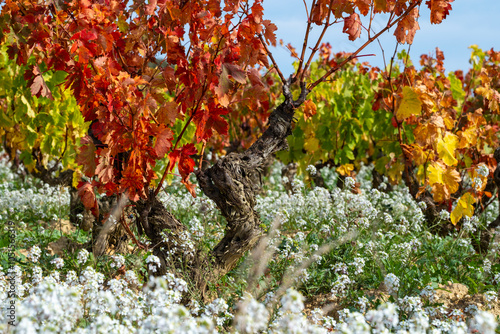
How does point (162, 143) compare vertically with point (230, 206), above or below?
above

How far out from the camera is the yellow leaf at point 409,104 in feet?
13.0

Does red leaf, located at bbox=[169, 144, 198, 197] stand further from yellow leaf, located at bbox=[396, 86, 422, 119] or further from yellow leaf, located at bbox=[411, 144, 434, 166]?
yellow leaf, located at bbox=[411, 144, 434, 166]

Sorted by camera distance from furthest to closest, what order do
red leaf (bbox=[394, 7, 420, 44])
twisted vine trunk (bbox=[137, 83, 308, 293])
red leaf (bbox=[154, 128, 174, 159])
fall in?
red leaf (bbox=[394, 7, 420, 44])
twisted vine trunk (bbox=[137, 83, 308, 293])
red leaf (bbox=[154, 128, 174, 159])

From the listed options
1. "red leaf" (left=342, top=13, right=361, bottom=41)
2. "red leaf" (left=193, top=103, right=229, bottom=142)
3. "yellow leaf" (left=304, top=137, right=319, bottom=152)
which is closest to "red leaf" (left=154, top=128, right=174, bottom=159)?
"red leaf" (left=193, top=103, right=229, bottom=142)

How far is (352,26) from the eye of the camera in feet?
10.4

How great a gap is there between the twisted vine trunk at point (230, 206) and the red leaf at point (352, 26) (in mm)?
436

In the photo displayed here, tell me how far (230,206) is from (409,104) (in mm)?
1766

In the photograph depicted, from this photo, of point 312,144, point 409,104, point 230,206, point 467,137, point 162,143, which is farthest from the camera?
point 312,144

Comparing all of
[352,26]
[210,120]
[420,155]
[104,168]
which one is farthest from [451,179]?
[104,168]

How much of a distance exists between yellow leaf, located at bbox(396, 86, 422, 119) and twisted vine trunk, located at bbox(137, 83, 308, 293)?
3.78 feet

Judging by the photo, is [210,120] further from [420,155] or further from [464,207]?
[464,207]

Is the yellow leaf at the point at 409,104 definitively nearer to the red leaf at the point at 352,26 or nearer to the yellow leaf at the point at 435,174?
the yellow leaf at the point at 435,174

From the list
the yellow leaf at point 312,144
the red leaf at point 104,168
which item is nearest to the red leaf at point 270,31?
the red leaf at point 104,168

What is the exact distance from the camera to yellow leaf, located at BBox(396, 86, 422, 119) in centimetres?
397
